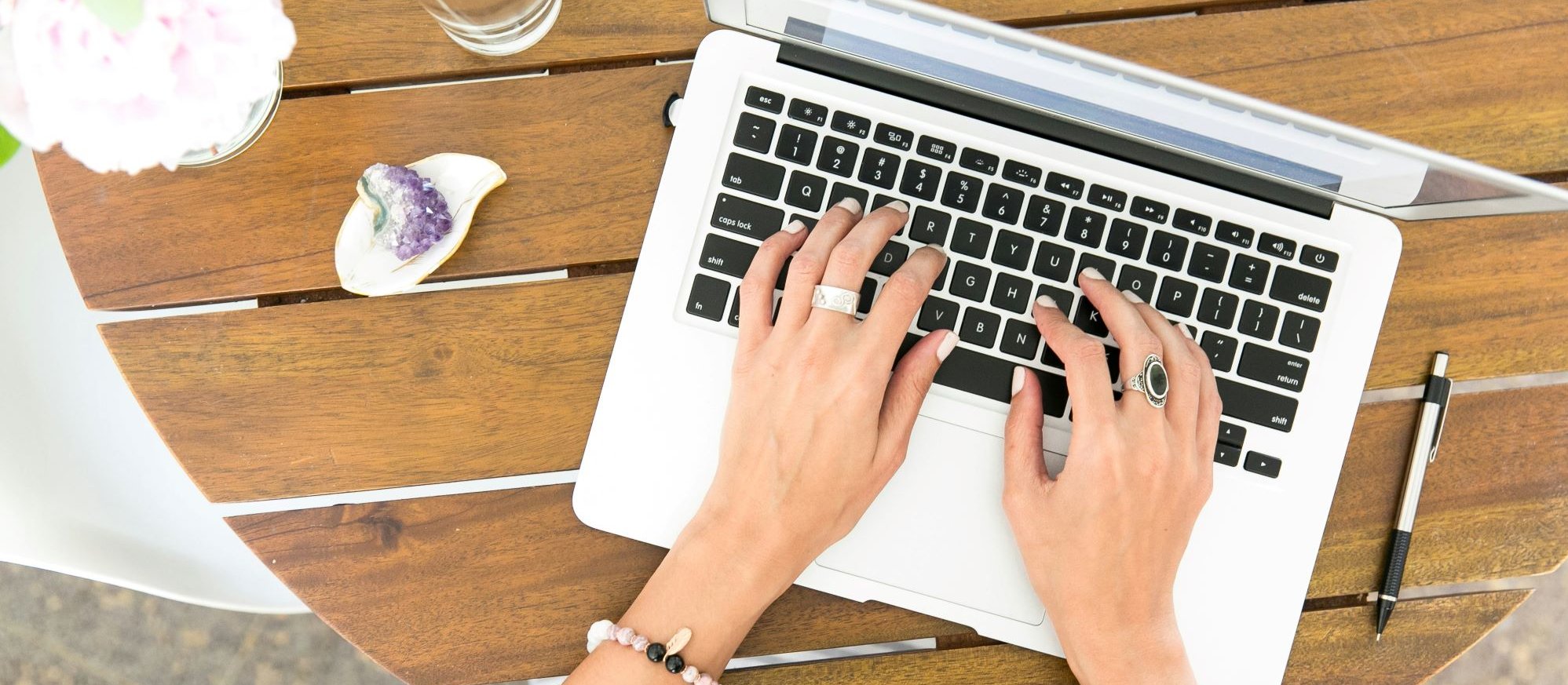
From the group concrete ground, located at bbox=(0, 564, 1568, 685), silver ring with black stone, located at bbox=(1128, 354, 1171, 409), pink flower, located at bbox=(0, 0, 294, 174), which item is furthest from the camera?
concrete ground, located at bbox=(0, 564, 1568, 685)

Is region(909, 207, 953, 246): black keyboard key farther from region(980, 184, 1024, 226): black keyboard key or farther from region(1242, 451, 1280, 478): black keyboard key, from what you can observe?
region(1242, 451, 1280, 478): black keyboard key

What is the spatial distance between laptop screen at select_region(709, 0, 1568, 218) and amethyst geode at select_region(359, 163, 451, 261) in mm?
257

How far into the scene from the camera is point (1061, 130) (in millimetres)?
686

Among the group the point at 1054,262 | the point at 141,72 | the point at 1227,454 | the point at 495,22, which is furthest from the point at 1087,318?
the point at 141,72

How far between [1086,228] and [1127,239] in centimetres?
3

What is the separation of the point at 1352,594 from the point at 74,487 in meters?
1.06

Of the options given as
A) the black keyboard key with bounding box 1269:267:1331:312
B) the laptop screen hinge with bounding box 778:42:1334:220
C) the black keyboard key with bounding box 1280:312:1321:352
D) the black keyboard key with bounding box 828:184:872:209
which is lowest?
the black keyboard key with bounding box 1280:312:1321:352

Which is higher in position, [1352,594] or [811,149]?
[811,149]

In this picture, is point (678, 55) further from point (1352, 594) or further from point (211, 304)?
point (1352, 594)

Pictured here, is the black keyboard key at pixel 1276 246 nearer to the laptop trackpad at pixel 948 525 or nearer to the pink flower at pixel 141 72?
the laptop trackpad at pixel 948 525

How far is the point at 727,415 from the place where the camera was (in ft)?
2.19

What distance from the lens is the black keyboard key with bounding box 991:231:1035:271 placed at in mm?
673

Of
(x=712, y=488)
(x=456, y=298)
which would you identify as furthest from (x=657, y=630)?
(x=456, y=298)

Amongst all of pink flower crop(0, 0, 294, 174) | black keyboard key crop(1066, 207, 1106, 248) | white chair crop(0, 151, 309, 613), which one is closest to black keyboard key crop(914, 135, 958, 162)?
black keyboard key crop(1066, 207, 1106, 248)
